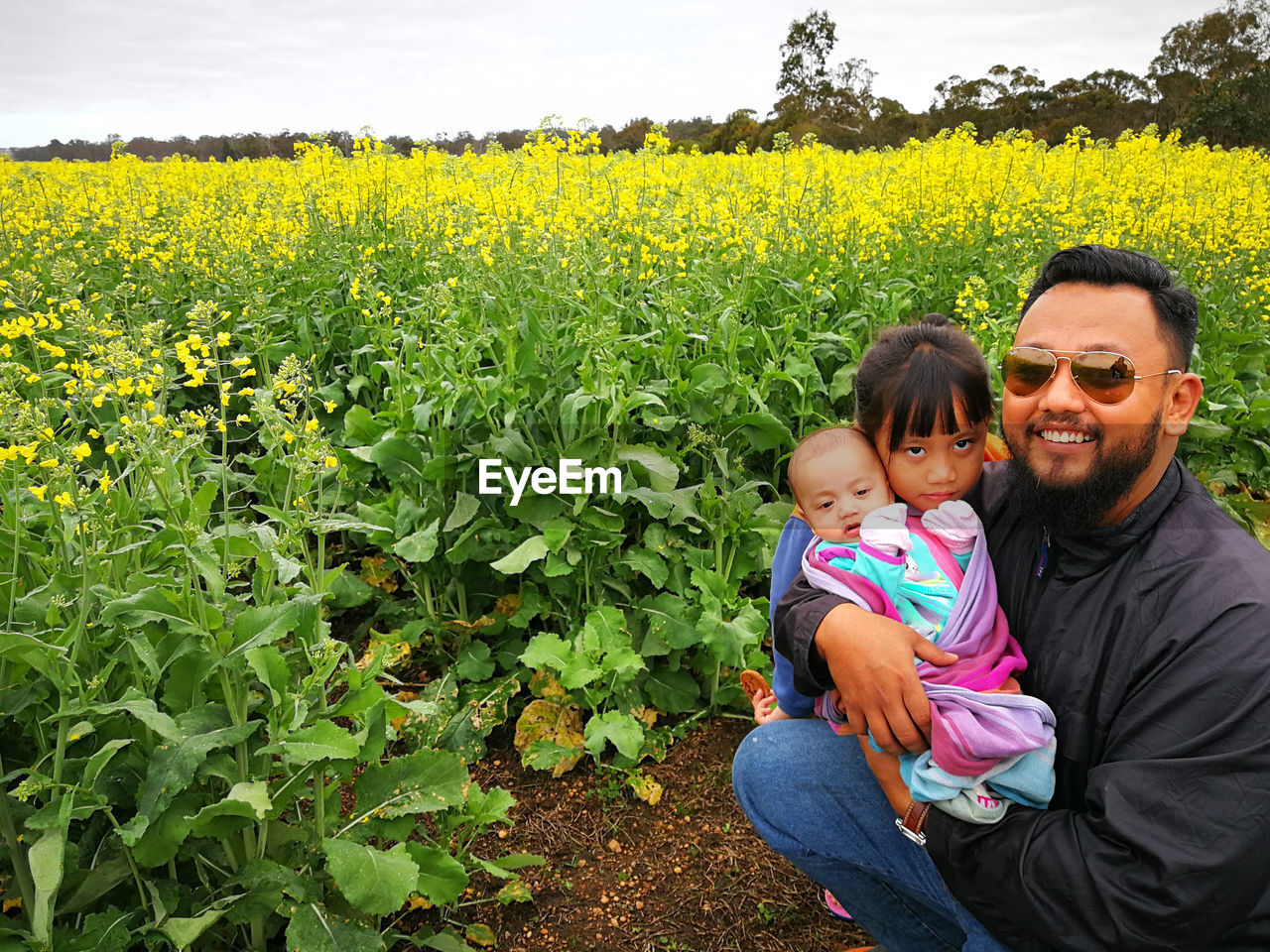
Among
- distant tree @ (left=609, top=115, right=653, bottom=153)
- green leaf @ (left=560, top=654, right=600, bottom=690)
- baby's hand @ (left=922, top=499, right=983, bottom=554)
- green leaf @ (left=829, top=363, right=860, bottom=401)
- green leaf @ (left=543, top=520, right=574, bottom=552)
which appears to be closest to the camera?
baby's hand @ (left=922, top=499, right=983, bottom=554)

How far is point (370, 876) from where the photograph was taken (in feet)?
6.47

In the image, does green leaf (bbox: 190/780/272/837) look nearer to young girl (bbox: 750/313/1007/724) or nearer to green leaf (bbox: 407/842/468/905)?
green leaf (bbox: 407/842/468/905)

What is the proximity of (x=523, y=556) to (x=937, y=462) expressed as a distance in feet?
5.52

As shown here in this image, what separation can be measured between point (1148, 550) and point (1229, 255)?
6.41 meters

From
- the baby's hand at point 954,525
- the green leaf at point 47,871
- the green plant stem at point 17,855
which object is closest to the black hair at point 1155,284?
the baby's hand at point 954,525

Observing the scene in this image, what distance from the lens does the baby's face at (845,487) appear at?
6.97 feet

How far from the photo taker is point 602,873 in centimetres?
284

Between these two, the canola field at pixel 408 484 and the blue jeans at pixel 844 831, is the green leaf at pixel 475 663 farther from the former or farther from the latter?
the blue jeans at pixel 844 831

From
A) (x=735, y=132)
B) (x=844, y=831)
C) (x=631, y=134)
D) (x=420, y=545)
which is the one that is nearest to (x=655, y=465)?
(x=420, y=545)

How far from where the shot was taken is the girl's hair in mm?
2035

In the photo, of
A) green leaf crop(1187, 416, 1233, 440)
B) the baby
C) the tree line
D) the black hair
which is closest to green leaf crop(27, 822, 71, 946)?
the baby

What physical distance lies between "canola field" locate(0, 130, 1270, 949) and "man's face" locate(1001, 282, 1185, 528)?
1.62 metres

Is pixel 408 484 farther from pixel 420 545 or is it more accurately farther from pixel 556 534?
pixel 556 534

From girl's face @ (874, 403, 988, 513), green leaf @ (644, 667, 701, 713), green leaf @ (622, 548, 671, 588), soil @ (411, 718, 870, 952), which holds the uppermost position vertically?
girl's face @ (874, 403, 988, 513)
